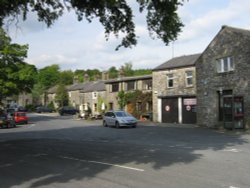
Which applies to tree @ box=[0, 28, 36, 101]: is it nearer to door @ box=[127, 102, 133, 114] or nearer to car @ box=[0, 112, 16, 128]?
Result: car @ box=[0, 112, 16, 128]

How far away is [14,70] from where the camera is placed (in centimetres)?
5272

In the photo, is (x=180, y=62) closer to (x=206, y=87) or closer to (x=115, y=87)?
(x=206, y=87)

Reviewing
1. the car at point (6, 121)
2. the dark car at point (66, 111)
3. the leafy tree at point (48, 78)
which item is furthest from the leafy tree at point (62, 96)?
the car at point (6, 121)

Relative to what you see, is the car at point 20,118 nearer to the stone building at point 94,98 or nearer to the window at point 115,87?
the window at point 115,87

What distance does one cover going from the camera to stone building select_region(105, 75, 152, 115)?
50597 mm

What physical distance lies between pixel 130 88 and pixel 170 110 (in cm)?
1237

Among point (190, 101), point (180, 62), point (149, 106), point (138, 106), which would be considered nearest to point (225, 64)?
point (190, 101)

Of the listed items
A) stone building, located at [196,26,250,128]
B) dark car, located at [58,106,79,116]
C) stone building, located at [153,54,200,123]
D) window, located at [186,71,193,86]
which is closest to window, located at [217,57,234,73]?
stone building, located at [196,26,250,128]

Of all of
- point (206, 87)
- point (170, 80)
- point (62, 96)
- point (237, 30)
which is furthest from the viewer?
point (62, 96)

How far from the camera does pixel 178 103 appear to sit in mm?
42062

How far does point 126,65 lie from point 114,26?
10206 cm

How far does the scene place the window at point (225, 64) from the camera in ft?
109

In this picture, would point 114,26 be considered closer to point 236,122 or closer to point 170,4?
point 170,4

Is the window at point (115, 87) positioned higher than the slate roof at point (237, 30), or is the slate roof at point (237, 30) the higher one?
the slate roof at point (237, 30)
